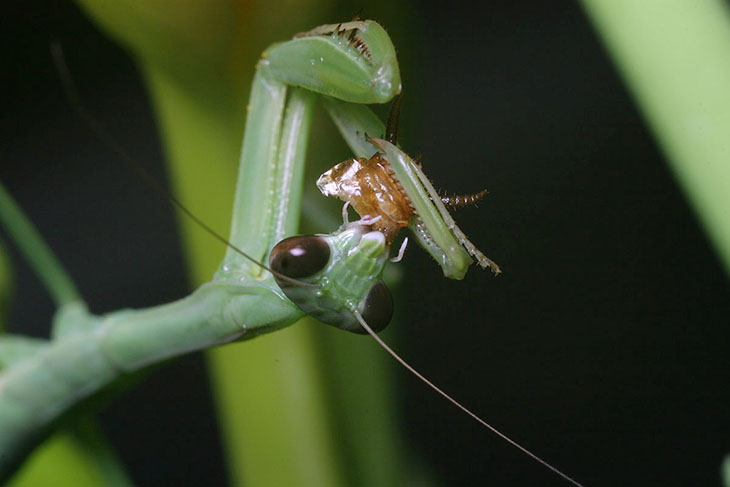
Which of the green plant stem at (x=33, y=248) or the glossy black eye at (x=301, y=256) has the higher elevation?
the green plant stem at (x=33, y=248)

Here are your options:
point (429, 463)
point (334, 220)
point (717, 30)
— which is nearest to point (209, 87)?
point (334, 220)

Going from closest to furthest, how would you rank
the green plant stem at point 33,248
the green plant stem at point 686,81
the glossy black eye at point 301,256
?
the green plant stem at point 686,81 → the glossy black eye at point 301,256 → the green plant stem at point 33,248


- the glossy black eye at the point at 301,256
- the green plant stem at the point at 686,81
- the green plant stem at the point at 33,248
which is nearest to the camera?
the green plant stem at the point at 686,81

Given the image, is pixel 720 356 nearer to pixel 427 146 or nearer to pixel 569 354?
pixel 569 354

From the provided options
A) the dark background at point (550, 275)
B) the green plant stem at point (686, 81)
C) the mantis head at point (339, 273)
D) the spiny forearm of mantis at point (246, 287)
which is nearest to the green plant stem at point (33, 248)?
the spiny forearm of mantis at point (246, 287)

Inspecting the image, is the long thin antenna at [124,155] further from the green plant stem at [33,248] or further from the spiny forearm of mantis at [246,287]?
the green plant stem at [33,248]

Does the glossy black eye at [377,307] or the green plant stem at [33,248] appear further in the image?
the green plant stem at [33,248]

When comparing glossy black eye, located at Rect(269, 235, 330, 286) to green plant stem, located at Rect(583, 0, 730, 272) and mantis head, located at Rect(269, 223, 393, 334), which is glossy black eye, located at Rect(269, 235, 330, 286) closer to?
mantis head, located at Rect(269, 223, 393, 334)
